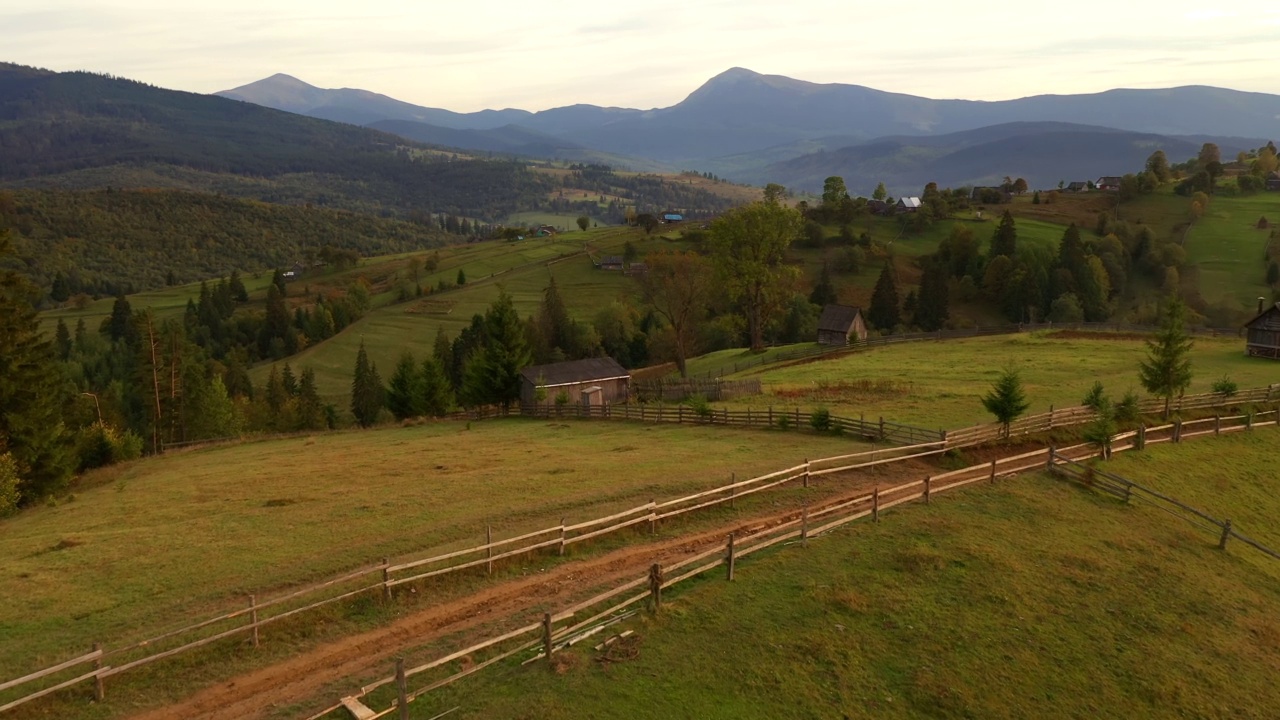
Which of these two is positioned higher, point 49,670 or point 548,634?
point 49,670

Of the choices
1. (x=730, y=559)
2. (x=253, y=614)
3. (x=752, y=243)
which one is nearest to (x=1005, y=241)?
(x=752, y=243)

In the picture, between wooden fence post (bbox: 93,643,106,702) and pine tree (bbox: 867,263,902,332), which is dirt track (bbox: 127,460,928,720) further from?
pine tree (bbox: 867,263,902,332)

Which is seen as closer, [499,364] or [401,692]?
[401,692]

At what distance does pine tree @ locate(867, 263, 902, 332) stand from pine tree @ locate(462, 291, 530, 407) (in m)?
54.1

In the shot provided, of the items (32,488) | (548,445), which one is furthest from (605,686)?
(32,488)

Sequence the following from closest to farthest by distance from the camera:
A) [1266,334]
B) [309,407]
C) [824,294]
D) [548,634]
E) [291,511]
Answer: [548,634] → [291,511] → [1266,334] → [309,407] → [824,294]

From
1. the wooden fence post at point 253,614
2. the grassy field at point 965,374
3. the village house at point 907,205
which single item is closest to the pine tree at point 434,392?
the grassy field at point 965,374

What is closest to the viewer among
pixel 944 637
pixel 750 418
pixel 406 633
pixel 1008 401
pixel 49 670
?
pixel 49 670

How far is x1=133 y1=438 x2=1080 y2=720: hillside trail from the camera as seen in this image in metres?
14.5

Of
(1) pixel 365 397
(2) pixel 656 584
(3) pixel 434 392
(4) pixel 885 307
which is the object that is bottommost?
(1) pixel 365 397

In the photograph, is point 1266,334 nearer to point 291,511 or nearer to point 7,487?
point 291,511

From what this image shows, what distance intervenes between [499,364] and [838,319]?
119ft

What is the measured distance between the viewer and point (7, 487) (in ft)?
104

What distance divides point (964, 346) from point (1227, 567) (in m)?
43.7
